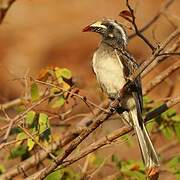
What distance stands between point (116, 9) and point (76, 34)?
2.87 ft

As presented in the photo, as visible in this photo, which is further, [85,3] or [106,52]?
[85,3]

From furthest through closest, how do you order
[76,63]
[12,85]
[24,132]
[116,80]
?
[76,63]
[12,85]
[116,80]
[24,132]

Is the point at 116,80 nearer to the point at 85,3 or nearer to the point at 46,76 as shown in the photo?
the point at 46,76

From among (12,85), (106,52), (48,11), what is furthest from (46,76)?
(48,11)

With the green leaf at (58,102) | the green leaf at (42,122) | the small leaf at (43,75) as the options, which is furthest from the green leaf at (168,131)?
the green leaf at (42,122)

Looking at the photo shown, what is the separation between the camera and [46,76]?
4258mm

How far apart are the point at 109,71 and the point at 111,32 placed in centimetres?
37

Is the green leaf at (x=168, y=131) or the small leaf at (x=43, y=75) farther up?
the small leaf at (x=43, y=75)

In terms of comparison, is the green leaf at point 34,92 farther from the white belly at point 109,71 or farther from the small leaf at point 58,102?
the white belly at point 109,71

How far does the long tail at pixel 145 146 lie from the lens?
397 centimetres

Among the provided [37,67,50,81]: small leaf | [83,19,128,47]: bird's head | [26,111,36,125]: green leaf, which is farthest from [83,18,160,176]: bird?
[26,111,36,125]: green leaf

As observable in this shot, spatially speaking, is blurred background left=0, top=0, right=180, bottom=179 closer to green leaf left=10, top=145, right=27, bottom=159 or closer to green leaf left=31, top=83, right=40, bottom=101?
green leaf left=10, top=145, right=27, bottom=159

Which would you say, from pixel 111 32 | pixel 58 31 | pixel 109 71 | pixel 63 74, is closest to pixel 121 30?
pixel 111 32

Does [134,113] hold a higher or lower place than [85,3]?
lower
